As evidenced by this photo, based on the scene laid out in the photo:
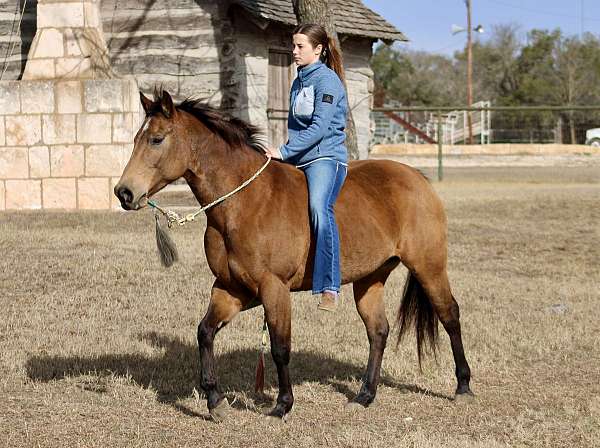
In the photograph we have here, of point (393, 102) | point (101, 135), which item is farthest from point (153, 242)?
point (393, 102)

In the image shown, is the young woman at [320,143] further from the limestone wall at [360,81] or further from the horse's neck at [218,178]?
the limestone wall at [360,81]

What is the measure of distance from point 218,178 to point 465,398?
239 cm

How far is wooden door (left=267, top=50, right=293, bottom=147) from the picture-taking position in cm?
2041

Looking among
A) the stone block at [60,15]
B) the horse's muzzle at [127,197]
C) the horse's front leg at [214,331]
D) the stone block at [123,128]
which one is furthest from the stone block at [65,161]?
the horse's muzzle at [127,197]

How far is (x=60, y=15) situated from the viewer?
16.8 metres

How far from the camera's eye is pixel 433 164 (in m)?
38.4

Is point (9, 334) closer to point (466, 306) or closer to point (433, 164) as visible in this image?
point (466, 306)

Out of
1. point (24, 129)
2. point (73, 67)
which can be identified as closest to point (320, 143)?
point (73, 67)

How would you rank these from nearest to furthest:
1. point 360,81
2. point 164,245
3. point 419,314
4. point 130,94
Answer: point 164,245 < point 419,314 < point 130,94 < point 360,81

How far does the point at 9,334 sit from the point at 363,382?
3.53 meters

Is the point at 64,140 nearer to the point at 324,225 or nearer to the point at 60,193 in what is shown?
the point at 60,193

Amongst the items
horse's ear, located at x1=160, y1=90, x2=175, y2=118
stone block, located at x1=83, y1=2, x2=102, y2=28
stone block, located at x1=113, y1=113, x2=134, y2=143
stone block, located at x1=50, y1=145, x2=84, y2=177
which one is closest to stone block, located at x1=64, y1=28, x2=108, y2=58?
stone block, located at x1=83, y1=2, x2=102, y2=28

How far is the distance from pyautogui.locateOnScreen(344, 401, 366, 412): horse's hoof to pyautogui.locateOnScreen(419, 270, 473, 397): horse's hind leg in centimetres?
78

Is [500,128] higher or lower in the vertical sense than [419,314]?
higher
